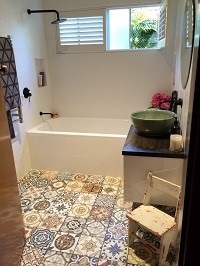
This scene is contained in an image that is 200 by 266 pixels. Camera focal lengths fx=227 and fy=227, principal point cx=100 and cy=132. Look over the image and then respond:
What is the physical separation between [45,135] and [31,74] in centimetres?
84

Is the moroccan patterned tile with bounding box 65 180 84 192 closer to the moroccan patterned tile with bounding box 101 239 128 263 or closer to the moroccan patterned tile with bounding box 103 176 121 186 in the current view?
the moroccan patterned tile with bounding box 103 176 121 186

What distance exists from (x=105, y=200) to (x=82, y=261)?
0.74 meters

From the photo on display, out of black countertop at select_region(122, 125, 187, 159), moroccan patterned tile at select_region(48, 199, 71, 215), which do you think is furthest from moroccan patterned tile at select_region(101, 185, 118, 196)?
black countertop at select_region(122, 125, 187, 159)

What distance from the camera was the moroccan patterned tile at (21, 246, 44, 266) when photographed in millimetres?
1632

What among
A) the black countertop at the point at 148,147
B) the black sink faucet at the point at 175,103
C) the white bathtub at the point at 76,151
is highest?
the black sink faucet at the point at 175,103

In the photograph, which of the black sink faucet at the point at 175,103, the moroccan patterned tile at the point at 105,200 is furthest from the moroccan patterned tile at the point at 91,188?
the black sink faucet at the point at 175,103

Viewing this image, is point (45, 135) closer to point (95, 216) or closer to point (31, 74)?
point (31, 74)

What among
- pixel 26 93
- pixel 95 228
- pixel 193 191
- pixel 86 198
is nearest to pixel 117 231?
pixel 95 228

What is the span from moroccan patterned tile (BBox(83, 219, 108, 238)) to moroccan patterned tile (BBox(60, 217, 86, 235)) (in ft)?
0.14

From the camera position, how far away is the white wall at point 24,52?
2480 millimetres

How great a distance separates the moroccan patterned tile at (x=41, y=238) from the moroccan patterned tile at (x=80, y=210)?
0.28 m

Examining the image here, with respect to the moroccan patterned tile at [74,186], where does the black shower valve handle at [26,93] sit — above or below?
above

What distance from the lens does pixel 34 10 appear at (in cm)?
291

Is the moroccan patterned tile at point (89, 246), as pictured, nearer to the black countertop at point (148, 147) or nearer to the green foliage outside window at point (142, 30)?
the black countertop at point (148, 147)
